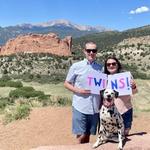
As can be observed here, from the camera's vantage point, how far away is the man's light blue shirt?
8836mm

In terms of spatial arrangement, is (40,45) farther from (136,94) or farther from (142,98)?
(142,98)

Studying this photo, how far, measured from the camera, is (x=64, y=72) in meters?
57.2

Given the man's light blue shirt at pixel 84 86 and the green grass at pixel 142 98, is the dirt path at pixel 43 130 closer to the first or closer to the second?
the man's light blue shirt at pixel 84 86

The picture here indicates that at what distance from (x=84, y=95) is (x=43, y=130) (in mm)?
6014

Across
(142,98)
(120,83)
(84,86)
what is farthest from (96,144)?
(142,98)

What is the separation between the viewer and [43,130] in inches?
575

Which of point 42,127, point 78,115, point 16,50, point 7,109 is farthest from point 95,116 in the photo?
point 16,50

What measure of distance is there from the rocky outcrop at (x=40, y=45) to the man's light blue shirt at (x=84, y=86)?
222 feet

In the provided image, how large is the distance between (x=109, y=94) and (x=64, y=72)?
48.8 metres

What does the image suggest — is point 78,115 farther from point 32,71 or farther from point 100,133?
point 32,71

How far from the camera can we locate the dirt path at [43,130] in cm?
1359

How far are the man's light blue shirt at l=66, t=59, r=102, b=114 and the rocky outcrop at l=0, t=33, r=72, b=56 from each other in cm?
6763

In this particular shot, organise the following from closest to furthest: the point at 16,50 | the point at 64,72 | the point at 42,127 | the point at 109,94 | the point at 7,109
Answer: the point at 109,94 → the point at 42,127 → the point at 7,109 → the point at 64,72 → the point at 16,50

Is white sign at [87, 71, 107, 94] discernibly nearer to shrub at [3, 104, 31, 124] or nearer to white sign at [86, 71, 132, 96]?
white sign at [86, 71, 132, 96]
